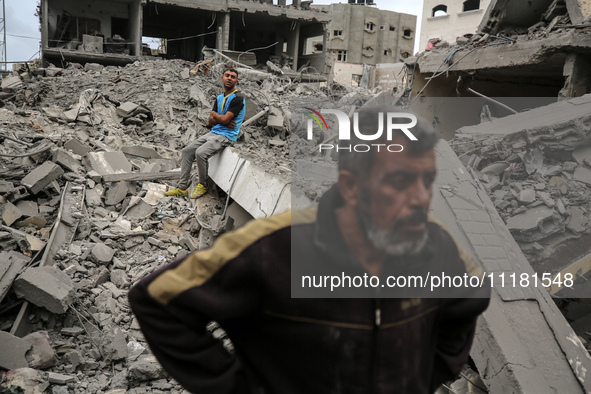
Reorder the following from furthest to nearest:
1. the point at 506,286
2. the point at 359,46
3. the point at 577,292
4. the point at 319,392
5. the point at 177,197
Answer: the point at 359,46
the point at 177,197
the point at 577,292
the point at 506,286
the point at 319,392

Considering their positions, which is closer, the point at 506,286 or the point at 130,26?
the point at 506,286

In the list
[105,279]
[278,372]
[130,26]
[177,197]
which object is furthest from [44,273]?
[130,26]

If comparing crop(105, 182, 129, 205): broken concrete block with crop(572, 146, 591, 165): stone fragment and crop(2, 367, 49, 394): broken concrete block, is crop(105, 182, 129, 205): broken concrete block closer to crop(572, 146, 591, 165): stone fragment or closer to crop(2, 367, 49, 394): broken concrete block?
crop(2, 367, 49, 394): broken concrete block

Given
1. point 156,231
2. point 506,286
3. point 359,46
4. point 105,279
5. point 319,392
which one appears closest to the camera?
point 319,392

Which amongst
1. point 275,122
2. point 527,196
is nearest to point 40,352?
point 527,196

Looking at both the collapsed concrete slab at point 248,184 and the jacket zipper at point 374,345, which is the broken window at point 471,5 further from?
the jacket zipper at point 374,345

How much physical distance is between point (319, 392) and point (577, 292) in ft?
12.7

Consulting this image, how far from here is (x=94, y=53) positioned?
19234 millimetres

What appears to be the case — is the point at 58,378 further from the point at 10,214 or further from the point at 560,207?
the point at 560,207

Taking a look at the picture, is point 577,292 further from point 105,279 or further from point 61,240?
point 61,240

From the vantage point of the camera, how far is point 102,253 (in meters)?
5.62

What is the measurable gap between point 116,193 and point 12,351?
3342 millimetres

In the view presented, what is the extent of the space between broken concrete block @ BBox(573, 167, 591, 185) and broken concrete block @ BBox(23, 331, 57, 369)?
5671 mm

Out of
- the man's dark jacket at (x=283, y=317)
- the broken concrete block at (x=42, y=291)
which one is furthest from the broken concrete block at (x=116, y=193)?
the man's dark jacket at (x=283, y=317)
